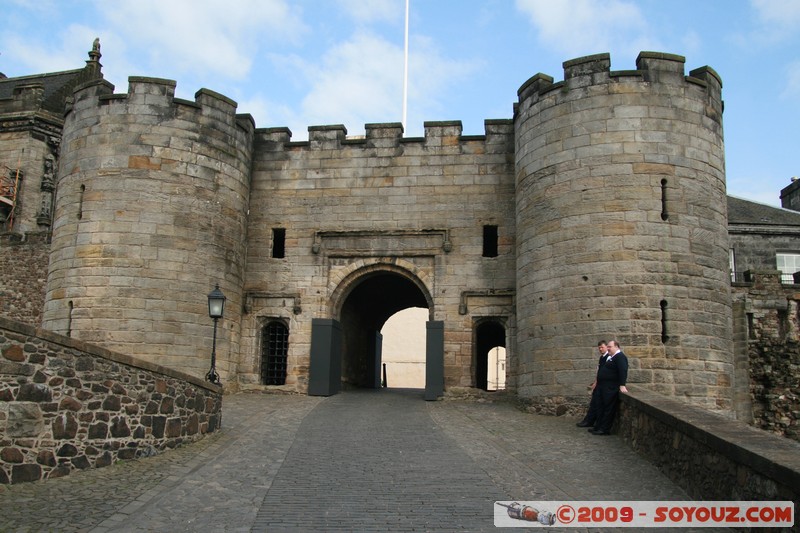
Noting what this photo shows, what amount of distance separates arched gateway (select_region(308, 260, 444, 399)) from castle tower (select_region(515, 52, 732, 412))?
2524 millimetres

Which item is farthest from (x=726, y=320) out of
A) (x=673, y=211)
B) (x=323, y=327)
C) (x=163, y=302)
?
(x=163, y=302)

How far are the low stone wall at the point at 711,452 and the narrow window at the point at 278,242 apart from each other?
1043cm

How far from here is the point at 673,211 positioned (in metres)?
15.0

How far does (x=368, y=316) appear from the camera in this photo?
77.8ft

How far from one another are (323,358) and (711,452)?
37.1ft

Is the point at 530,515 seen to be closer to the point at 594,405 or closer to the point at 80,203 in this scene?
the point at 594,405

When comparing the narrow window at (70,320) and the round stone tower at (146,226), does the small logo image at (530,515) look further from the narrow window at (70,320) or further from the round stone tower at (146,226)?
the narrow window at (70,320)

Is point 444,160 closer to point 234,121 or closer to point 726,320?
point 234,121

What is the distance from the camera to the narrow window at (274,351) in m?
18.9

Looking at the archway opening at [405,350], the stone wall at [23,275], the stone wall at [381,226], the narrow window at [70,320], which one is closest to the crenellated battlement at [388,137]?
the stone wall at [381,226]

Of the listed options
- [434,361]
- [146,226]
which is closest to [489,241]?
[434,361]

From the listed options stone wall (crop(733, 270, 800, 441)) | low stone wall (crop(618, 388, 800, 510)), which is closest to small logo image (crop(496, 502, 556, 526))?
low stone wall (crop(618, 388, 800, 510))

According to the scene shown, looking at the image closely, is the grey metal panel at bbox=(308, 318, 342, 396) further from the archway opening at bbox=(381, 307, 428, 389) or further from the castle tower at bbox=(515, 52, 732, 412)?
the archway opening at bbox=(381, 307, 428, 389)

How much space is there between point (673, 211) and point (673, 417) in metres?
6.89
